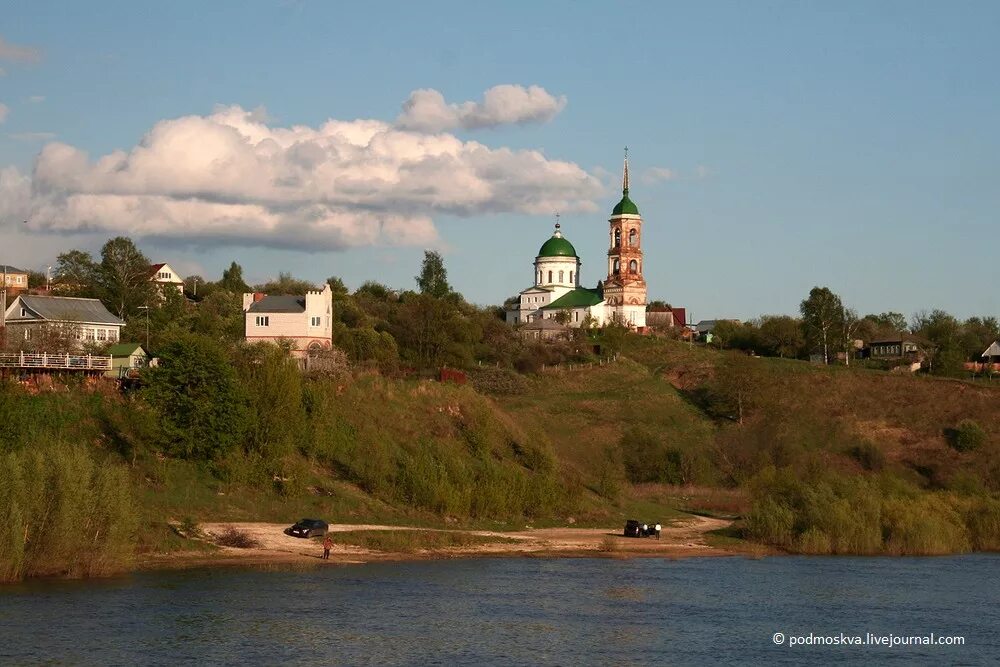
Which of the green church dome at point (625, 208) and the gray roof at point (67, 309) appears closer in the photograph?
the gray roof at point (67, 309)

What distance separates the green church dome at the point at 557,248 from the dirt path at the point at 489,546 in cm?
10505

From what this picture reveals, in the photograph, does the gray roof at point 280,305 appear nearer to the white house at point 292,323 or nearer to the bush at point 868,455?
the white house at point 292,323

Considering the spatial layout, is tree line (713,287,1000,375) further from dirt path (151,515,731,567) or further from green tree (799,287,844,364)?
dirt path (151,515,731,567)

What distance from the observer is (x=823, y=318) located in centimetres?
15862

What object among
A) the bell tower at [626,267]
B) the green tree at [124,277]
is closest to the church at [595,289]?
the bell tower at [626,267]

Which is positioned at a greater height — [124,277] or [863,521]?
[124,277]

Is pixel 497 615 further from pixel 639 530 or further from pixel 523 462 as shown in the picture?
pixel 523 462

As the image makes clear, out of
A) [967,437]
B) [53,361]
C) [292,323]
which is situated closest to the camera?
[53,361]

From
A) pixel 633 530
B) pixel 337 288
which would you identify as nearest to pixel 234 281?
pixel 337 288

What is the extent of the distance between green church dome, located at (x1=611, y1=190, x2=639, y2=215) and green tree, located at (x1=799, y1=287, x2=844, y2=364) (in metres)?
33.1

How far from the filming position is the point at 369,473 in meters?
80.1

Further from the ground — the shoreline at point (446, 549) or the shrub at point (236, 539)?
the shrub at point (236, 539)

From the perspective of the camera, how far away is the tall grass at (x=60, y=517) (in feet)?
174

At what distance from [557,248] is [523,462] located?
101 meters
